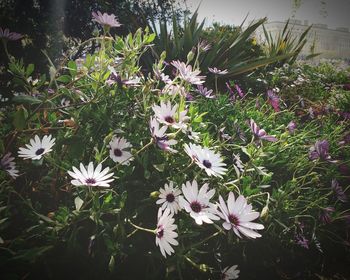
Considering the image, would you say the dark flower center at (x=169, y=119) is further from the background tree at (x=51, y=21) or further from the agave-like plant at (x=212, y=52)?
the background tree at (x=51, y=21)

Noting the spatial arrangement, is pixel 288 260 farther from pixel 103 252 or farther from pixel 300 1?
pixel 300 1

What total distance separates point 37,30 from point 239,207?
11.1 feet

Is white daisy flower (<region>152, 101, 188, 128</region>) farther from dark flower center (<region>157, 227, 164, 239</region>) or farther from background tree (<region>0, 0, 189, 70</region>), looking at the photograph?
background tree (<region>0, 0, 189, 70</region>)

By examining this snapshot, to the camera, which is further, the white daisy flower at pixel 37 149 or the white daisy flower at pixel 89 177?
the white daisy flower at pixel 37 149

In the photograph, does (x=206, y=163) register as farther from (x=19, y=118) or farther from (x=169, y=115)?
(x=19, y=118)

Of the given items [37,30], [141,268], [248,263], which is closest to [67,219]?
[141,268]

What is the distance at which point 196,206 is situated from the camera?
722 mm

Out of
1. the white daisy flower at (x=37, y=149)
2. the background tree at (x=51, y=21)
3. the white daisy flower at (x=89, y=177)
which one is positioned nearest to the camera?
the white daisy flower at (x=89, y=177)

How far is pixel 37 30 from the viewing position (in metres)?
3.34

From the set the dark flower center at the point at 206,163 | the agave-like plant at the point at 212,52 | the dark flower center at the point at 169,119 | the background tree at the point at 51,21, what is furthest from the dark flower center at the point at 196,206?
the background tree at the point at 51,21

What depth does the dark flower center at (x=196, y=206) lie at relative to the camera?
0.71 m

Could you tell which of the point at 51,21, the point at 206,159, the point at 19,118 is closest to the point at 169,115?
the point at 206,159

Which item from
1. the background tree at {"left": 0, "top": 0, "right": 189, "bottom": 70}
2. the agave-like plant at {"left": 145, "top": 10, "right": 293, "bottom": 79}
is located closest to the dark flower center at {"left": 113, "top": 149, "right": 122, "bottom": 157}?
the agave-like plant at {"left": 145, "top": 10, "right": 293, "bottom": 79}

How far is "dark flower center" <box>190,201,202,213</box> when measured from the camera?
711 millimetres
